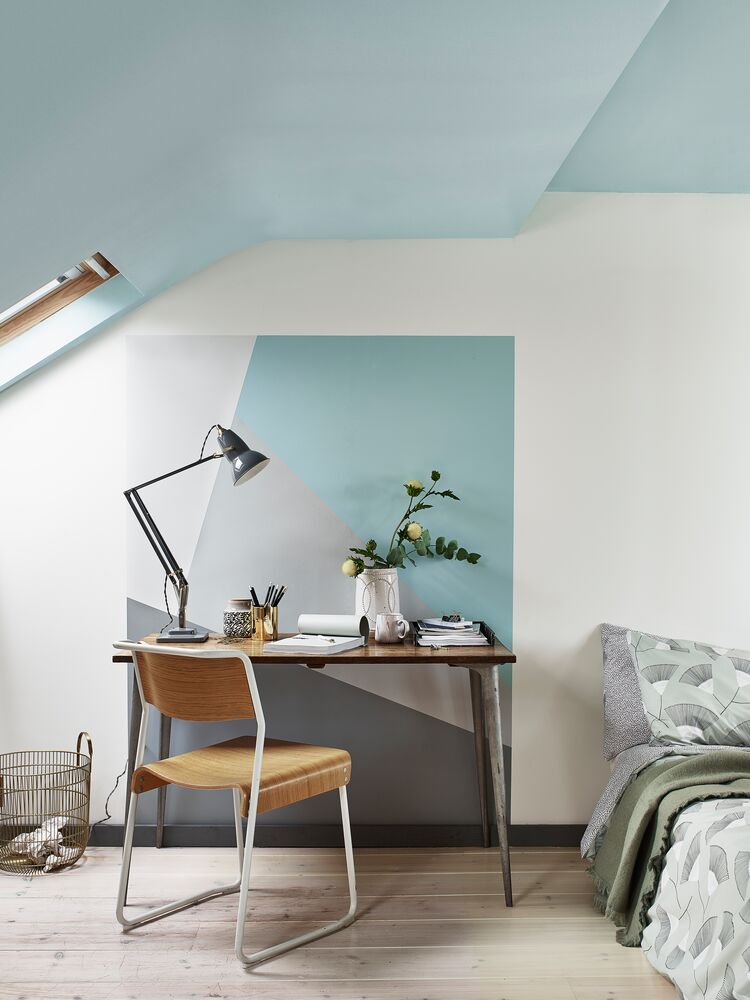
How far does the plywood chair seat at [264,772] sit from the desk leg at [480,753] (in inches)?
29.1

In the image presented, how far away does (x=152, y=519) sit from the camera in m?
3.03

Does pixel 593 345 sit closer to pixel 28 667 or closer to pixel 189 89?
pixel 189 89

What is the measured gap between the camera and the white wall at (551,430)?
10.1 feet

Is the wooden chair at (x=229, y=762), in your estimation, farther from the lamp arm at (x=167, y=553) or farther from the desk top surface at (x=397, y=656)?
the lamp arm at (x=167, y=553)

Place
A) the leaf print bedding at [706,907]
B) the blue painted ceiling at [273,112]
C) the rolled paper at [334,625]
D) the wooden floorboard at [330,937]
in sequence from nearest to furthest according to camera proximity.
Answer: the blue painted ceiling at [273,112], the leaf print bedding at [706,907], the wooden floorboard at [330,937], the rolled paper at [334,625]

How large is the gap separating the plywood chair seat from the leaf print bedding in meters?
0.90

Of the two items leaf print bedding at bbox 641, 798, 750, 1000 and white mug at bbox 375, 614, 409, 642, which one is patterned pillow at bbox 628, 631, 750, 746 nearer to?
leaf print bedding at bbox 641, 798, 750, 1000

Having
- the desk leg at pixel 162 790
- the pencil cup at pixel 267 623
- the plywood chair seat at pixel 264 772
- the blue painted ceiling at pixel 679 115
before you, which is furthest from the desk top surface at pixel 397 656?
the blue painted ceiling at pixel 679 115

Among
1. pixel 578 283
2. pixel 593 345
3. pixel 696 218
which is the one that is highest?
pixel 696 218

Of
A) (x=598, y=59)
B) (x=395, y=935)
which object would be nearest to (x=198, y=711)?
(x=395, y=935)

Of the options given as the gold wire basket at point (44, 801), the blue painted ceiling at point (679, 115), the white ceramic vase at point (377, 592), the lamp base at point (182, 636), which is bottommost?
the gold wire basket at point (44, 801)

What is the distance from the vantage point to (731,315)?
123 inches

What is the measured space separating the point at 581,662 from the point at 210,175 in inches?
82.0

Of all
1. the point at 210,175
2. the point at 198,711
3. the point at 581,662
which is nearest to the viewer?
the point at 198,711
